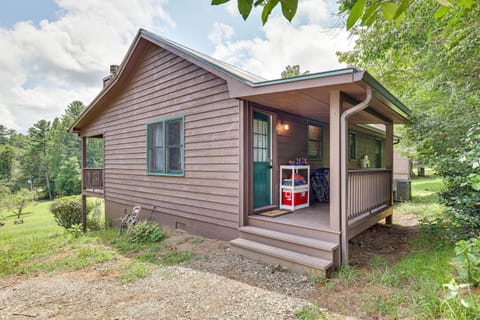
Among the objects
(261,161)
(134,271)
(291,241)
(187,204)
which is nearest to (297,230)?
(291,241)

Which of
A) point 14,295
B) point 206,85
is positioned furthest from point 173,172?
point 14,295

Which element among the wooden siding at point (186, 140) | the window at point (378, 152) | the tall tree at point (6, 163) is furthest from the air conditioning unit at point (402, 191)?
the tall tree at point (6, 163)

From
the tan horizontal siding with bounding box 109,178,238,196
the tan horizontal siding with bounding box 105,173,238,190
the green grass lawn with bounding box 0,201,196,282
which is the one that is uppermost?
the tan horizontal siding with bounding box 105,173,238,190

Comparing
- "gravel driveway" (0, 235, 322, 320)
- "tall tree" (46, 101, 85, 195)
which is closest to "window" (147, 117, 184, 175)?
"gravel driveway" (0, 235, 322, 320)

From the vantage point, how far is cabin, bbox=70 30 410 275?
364cm

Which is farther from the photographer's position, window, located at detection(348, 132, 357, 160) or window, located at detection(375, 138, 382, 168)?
window, located at detection(375, 138, 382, 168)

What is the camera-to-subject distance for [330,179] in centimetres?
370

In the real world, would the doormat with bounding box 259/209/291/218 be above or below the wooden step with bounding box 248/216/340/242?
above

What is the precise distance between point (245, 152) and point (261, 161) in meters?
0.75

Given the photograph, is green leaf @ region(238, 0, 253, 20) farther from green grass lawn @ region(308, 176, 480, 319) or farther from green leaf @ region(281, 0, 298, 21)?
green grass lawn @ region(308, 176, 480, 319)

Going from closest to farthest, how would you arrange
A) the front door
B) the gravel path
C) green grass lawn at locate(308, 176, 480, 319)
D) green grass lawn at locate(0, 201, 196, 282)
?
green grass lawn at locate(308, 176, 480, 319) → the gravel path → green grass lawn at locate(0, 201, 196, 282) → the front door

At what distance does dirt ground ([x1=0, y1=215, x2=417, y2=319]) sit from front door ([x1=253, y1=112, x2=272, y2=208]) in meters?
1.35

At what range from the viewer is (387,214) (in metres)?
6.02

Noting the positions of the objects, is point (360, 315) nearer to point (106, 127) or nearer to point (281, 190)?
point (281, 190)
